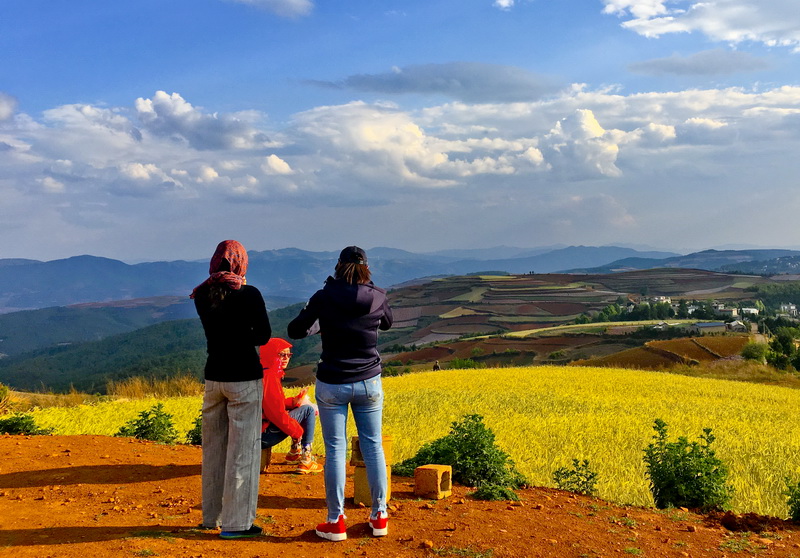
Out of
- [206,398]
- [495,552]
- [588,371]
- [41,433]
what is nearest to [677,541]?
[495,552]

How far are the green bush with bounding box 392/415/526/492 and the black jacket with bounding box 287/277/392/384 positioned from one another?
3.03 metres

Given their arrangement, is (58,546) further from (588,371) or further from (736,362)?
(736,362)

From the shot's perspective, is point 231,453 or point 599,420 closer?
point 231,453

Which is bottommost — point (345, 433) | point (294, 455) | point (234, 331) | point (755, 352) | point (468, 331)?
point (468, 331)

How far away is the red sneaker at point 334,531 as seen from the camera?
5.64 meters

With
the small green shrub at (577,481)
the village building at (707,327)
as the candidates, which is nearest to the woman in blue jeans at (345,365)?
the small green shrub at (577,481)

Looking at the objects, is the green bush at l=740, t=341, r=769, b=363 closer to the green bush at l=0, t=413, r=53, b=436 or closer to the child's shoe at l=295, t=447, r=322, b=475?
the child's shoe at l=295, t=447, r=322, b=475

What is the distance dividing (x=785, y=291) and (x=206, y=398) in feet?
465

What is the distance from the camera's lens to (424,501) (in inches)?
275

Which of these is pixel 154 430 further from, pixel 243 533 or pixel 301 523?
pixel 243 533

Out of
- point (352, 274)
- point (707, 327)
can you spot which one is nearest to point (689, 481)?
point (352, 274)

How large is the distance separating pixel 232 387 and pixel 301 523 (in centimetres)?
160

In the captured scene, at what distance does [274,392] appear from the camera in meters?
7.13

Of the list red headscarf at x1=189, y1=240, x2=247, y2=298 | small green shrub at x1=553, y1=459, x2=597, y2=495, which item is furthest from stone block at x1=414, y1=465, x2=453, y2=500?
red headscarf at x1=189, y1=240, x2=247, y2=298
